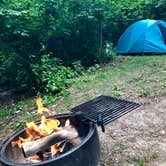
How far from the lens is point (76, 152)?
2201 mm

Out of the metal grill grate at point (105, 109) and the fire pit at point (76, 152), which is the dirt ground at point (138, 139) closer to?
the metal grill grate at point (105, 109)

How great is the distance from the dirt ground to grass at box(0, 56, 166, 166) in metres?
0.76

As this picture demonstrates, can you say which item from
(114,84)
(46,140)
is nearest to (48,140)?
(46,140)

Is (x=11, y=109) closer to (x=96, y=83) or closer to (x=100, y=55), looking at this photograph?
(x=96, y=83)

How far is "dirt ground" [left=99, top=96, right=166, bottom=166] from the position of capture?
300cm

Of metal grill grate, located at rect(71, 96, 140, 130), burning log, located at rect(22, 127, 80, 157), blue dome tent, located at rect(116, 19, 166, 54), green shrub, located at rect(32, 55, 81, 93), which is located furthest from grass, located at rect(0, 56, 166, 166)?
burning log, located at rect(22, 127, 80, 157)

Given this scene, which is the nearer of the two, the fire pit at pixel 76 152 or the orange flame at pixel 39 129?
the fire pit at pixel 76 152

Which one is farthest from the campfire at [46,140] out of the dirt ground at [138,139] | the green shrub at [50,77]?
the green shrub at [50,77]

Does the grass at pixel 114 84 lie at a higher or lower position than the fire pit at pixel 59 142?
lower

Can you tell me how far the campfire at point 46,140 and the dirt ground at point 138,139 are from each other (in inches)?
28.1

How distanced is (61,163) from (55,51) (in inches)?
235

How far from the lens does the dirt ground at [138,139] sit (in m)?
3.00

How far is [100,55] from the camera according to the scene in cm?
822

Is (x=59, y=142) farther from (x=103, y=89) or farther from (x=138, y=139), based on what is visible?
(x=103, y=89)
